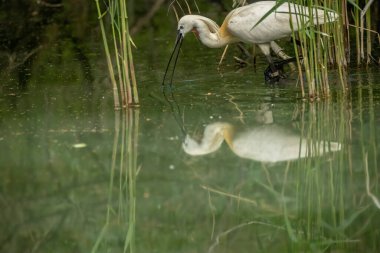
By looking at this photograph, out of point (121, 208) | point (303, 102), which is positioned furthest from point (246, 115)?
point (121, 208)

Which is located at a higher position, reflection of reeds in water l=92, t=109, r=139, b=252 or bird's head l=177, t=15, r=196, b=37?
bird's head l=177, t=15, r=196, b=37

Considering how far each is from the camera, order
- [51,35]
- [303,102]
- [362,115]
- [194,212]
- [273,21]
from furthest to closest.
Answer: [51,35], [273,21], [303,102], [362,115], [194,212]

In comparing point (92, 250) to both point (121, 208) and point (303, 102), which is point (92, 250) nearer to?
point (121, 208)

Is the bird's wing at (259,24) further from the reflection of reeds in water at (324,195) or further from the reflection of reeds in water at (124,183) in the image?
the reflection of reeds in water at (324,195)

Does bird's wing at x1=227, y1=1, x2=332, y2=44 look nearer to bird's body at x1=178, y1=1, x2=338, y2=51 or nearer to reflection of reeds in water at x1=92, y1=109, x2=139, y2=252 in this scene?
bird's body at x1=178, y1=1, x2=338, y2=51

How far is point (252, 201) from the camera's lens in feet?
16.4

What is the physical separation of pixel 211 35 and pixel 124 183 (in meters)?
3.25

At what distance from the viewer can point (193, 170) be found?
5508 mm

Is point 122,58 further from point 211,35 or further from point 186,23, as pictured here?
point 211,35

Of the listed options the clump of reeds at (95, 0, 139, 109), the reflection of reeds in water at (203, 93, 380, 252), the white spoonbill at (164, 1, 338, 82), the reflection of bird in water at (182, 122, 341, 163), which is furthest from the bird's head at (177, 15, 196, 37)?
the reflection of reeds in water at (203, 93, 380, 252)

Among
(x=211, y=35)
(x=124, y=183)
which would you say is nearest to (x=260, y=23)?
(x=211, y=35)

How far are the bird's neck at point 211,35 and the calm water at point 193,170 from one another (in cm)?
48

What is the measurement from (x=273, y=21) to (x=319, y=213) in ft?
11.7

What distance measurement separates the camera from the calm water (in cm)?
457
